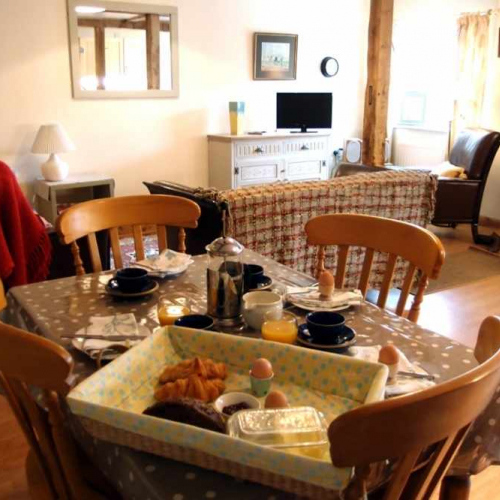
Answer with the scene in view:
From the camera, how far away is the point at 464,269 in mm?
4441

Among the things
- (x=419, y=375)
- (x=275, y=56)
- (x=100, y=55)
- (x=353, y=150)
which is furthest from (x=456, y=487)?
(x=353, y=150)

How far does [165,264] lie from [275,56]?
486 cm

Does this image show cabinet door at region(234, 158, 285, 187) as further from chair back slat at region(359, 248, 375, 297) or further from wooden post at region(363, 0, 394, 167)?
chair back slat at region(359, 248, 375, 297)

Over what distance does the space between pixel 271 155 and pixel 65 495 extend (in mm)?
5025

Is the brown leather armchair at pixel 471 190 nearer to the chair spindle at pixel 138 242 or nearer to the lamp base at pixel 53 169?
the lamp base at pixel 53 169

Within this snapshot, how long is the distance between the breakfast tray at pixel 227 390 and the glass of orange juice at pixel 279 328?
0.15 m

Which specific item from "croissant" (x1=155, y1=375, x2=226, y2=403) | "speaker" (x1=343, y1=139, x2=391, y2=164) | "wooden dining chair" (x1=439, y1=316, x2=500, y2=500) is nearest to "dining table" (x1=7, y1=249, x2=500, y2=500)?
"wooden dining chair" (x1=439, y1=316, x2=500, y2=500)

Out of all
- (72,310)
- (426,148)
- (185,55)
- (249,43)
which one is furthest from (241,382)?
(426,148)

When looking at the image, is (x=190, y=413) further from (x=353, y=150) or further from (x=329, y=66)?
(x=329, y=66)

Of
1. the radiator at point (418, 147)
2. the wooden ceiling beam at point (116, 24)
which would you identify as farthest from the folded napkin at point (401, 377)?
the radiator at point (418, 147)

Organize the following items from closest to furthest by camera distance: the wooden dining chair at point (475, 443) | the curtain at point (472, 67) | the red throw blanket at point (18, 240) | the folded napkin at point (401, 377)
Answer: the wooden dining chair at point (475, 443), the folded napkin at point (401, 377), the red throw blanket at point (18, 240), the curtain at point (472, 67)

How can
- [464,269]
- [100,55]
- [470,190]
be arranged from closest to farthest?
1. [464,269]
2. [470,190]
3. [100,55]

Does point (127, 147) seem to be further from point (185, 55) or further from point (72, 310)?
point (72, 310)

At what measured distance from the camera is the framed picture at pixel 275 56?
19.9 feet
